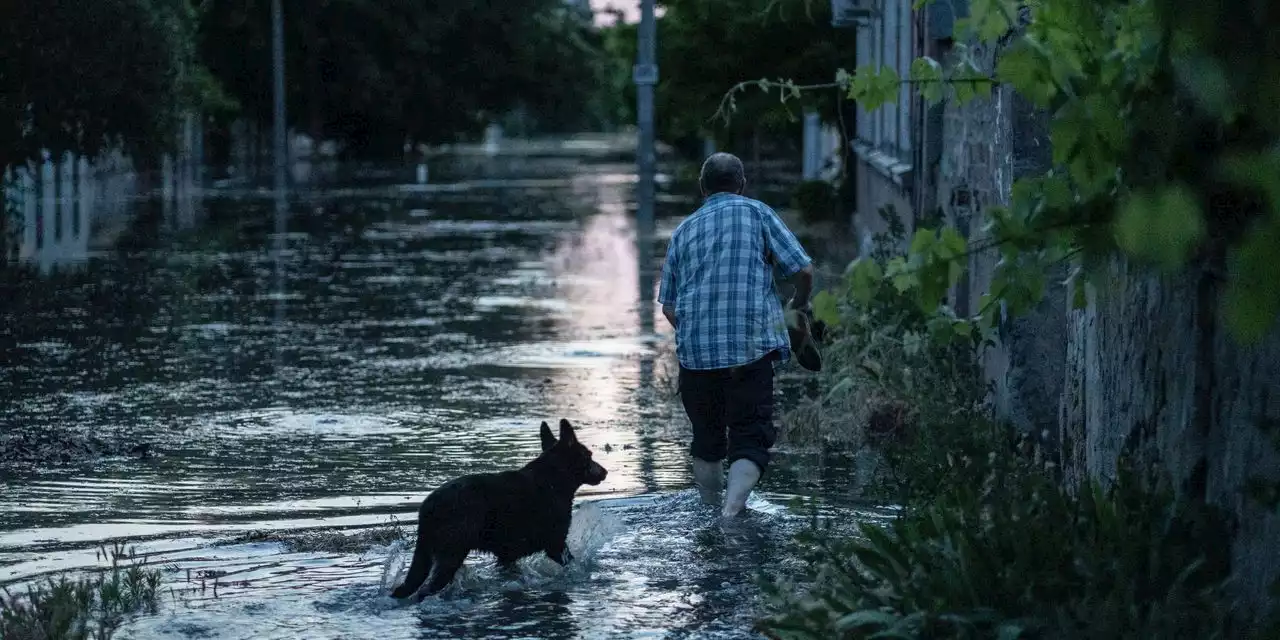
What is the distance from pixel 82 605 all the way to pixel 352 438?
4.83 m

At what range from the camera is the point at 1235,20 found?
411 centimetres

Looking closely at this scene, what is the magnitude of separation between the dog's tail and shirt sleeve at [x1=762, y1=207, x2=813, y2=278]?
7.79ft

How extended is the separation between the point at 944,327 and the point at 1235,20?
8.21ft

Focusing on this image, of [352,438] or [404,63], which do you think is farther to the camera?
[404,63]

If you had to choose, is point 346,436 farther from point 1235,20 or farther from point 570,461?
point 1235,20

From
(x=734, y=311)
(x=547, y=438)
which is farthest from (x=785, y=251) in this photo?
(x=547, y=438)

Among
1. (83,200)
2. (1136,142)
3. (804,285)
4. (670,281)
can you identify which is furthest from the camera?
(83,200)

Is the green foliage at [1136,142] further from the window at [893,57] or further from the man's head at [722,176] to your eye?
the window at [893,57]

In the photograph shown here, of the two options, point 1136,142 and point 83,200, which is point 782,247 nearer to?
point 1136,142

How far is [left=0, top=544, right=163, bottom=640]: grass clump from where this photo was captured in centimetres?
605

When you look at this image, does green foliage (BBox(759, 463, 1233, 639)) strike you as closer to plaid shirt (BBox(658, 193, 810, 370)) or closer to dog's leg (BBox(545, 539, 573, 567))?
dog's leg (BBox(545, 539, 573, 567))

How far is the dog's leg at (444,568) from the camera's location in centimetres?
689

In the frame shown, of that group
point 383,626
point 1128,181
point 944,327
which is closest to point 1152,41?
point 1128,181

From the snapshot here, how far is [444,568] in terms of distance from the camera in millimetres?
6887
